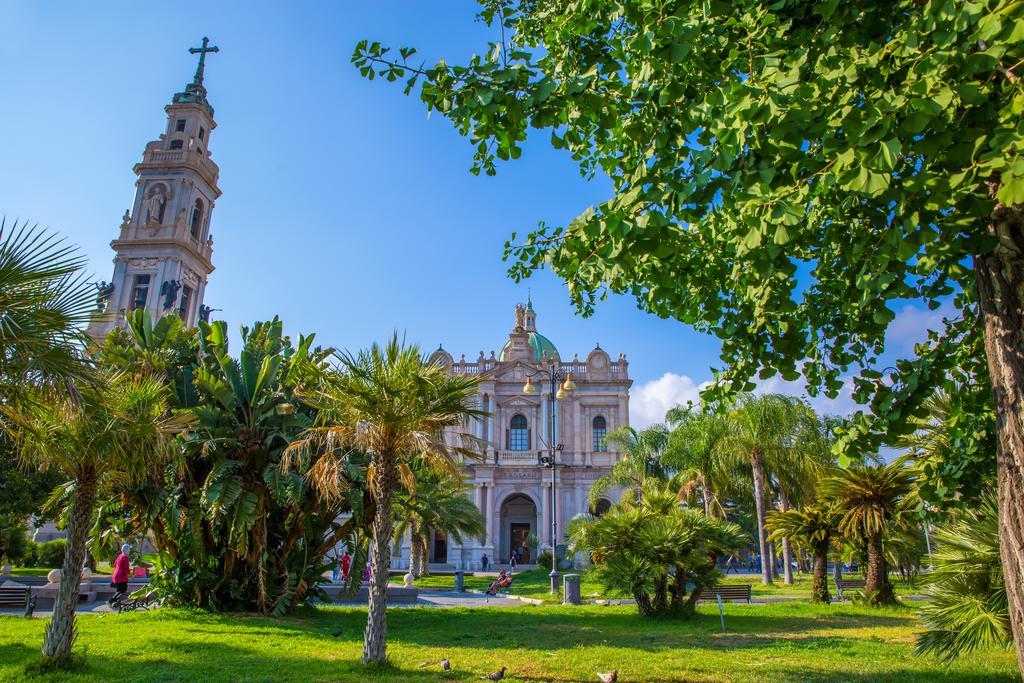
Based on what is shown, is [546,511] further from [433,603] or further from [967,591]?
[967,591]

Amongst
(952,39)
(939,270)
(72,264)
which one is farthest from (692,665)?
(72,264)

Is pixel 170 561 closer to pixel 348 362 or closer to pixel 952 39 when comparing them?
pixel 348 362

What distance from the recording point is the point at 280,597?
1341 centimetres

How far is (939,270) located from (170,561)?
14.1m

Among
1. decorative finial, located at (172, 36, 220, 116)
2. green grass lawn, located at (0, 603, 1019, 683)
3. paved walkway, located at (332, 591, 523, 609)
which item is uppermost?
decorative finial, located at (172, 36, 220, 116)

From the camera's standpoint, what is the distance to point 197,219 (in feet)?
165

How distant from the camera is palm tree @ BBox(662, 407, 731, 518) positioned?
27.6 meters

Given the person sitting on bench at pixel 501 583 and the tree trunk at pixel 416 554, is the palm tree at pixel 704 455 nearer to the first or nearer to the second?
the person sitting on bench at pixel 501 583

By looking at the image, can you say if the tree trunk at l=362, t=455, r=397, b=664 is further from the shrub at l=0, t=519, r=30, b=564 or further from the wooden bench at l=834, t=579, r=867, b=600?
the shrub at l=0, t=519, r=30, b=564

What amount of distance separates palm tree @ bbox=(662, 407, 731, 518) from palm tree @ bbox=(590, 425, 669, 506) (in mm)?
2300

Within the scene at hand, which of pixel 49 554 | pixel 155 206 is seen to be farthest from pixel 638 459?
pixel 155 206

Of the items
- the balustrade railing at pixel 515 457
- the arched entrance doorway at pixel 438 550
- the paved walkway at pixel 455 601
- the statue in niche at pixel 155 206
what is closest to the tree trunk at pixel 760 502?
the paved walkway at pixel 455 601

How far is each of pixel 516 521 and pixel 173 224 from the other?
30904 millimetres

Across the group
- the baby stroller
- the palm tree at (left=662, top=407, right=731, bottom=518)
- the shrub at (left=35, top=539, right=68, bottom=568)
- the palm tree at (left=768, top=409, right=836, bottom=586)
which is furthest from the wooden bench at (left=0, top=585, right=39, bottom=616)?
the palm tree at (left=768, top=409, right=836, bottom=586)
